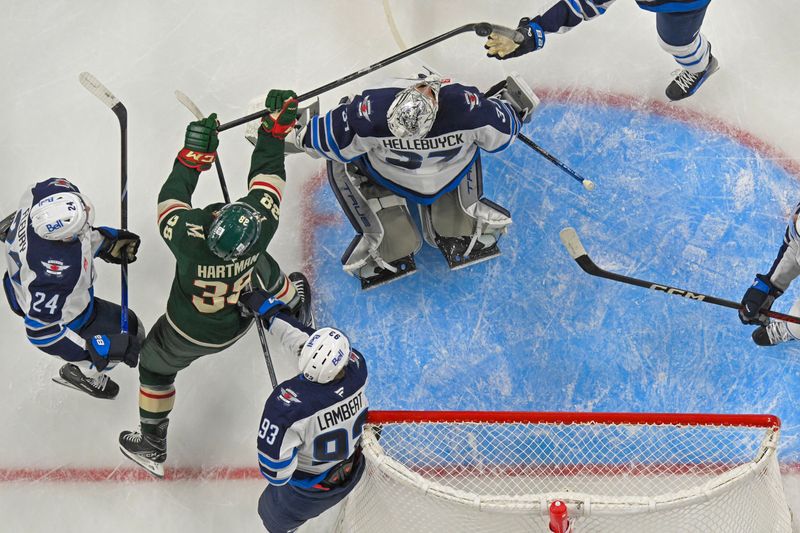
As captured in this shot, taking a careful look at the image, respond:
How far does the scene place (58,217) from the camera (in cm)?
282

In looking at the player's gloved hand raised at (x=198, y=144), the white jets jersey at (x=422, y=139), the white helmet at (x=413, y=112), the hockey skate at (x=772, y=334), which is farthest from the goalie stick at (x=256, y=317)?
the hockey skate at (x=772, y=334)

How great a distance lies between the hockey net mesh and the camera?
261 centimetres

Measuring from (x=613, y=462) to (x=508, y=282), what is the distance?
2.99 feet

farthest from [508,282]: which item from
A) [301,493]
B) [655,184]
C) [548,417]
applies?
[301,493]

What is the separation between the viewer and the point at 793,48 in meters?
4.07

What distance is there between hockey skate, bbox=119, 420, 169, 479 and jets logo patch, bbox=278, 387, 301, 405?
102cm

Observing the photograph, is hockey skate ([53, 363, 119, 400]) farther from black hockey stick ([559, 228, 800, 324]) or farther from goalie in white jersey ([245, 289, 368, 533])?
black hockey stick ([559, 228, 800, 324])

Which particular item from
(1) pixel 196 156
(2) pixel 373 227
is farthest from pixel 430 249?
(1) pixel 196 156

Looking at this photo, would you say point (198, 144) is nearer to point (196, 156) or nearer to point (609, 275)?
point (196, 156)

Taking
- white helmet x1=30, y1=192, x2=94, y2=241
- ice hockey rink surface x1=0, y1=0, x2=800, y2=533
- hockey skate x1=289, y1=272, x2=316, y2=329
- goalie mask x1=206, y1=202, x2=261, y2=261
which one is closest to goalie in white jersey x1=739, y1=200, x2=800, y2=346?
ice hockey rink surface x1=0, y1=0, x2=800, y2=533

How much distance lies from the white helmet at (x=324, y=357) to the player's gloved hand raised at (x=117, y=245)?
46.5 inches

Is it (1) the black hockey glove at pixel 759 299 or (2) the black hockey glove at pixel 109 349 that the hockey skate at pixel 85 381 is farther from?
(1) the black hockey glove at pixel 759 299

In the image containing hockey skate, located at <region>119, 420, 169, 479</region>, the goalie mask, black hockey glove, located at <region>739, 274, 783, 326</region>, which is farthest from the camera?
hockey skate, located at <region>119, 420, 169, 479</region>

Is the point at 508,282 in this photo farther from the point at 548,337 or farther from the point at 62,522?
the point at 62,522
